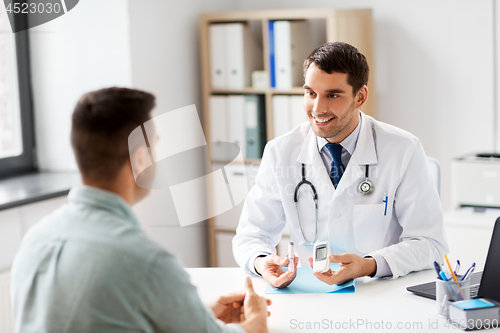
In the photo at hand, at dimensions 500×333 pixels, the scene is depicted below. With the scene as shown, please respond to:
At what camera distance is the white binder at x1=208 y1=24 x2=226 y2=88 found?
308cm

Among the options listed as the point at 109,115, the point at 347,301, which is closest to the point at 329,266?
the point at 347,301

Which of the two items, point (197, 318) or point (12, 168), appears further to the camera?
point (12, 168)

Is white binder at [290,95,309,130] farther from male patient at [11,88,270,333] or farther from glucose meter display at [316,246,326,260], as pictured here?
male patient at [11,88,270,333]

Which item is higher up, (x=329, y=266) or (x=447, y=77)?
(x=447, y=77)

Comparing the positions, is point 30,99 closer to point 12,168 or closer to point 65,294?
point 12,168

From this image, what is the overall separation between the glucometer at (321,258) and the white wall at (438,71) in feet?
5.97

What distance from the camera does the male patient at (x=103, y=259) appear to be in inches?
32.6

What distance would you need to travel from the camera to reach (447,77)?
2.95 meters

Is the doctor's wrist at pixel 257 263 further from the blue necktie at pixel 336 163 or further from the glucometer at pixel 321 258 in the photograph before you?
the blue necktie at pixel 336 163

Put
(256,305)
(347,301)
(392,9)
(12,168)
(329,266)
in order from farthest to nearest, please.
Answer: (392,9)
(12,168)
(329,266)
(347,301)
(256,305)

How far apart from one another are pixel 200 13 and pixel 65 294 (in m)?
2.65

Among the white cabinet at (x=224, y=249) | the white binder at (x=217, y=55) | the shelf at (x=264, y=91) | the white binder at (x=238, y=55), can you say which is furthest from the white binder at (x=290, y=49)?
the white cabinet at (x=224, y=249)

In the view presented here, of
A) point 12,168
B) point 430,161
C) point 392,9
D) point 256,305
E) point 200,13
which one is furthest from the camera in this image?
point 200,13

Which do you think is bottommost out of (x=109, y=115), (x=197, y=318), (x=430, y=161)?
(x=197, y=318)
